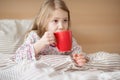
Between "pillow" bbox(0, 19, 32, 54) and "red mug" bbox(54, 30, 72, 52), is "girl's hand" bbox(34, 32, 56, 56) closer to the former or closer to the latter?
"red mug" bbox(54, 30, 72, 52)

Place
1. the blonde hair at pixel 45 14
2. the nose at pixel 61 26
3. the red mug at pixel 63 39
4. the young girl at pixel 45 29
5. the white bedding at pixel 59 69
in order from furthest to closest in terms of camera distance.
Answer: the blonde hair at pixel 45 14
the nose at pixel 61 26
the young girl at pixel 45 29
the red mug at pixel 63 39
the white bedding at pixel 59 69

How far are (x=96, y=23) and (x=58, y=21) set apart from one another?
2.35 ft

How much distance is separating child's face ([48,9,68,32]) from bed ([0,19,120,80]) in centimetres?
24

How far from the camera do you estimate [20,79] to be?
0.74 meters

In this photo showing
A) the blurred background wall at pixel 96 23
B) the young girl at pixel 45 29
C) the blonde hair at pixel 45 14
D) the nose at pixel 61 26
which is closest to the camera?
the young girl at pixel 45 29

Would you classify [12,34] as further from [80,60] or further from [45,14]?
[80,60]

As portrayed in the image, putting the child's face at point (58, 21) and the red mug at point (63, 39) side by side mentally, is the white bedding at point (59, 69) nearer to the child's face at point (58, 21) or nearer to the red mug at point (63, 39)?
the red mug at point (63, 39)

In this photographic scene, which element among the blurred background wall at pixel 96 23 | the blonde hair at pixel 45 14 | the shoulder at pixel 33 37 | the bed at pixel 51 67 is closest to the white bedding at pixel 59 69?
the bed at pixel 51 67

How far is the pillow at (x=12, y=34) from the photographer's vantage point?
51.4 inches

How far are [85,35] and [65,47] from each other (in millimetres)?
920

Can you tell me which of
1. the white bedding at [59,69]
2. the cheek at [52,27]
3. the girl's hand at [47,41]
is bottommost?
the white bedding at [59,69]

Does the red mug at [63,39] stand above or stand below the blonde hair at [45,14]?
below

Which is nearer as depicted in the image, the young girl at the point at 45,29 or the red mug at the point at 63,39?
the red mug at the point at 63,39

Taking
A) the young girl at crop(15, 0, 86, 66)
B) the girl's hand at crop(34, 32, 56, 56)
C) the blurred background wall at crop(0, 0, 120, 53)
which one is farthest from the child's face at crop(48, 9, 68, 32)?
the blurred background wall at crop(0, 0, 120, 53)
